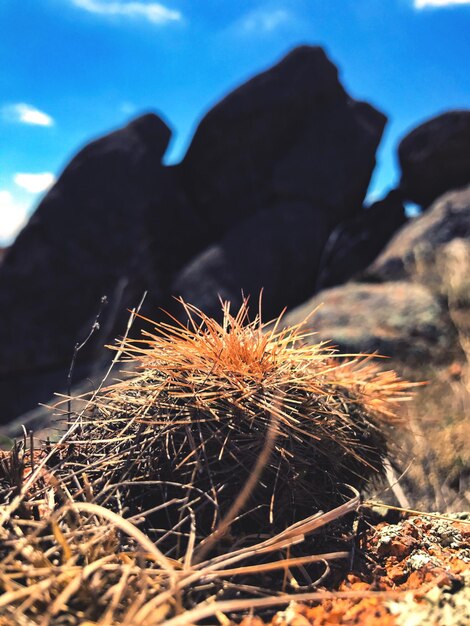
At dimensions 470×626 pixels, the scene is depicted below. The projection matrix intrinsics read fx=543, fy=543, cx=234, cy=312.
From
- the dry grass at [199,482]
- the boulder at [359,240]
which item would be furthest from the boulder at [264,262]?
the dry grass at [199,482]

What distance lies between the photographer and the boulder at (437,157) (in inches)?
338

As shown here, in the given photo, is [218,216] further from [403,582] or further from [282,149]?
[403,582]

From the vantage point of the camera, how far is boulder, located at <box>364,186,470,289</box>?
5188mm

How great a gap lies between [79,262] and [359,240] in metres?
4.69

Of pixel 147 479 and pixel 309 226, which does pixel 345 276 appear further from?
pixel 147 479

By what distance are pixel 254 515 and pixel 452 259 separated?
411 cm

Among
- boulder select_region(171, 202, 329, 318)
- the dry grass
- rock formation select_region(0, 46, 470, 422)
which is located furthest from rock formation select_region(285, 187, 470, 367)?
boulder select_region(171, 202, 329, 318)

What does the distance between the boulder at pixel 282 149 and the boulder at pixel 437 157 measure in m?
0.80

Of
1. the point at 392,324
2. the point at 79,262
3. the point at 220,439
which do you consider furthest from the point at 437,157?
the point at 220,439

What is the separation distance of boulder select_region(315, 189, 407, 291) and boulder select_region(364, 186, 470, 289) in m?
1.60

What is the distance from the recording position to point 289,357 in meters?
1.61

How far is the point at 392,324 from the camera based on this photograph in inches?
160

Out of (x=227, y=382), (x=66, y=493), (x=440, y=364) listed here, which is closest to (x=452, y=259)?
(x=440, y=364)

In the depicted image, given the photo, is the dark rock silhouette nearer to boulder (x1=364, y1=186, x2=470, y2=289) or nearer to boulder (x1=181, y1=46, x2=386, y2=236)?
boulder (x1=181, y1=46, x2=386, y2=236)
